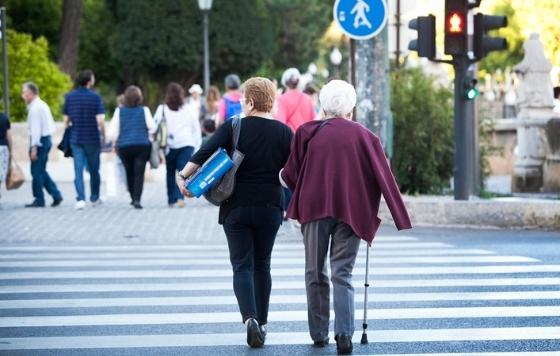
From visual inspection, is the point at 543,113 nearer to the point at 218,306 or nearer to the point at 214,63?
the point at 218,306

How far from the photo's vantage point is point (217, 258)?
13.5m

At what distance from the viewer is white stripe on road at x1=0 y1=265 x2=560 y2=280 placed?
1208cm

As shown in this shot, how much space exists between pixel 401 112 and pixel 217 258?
6.67 metres

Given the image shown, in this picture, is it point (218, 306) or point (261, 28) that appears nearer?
point (218, 306)

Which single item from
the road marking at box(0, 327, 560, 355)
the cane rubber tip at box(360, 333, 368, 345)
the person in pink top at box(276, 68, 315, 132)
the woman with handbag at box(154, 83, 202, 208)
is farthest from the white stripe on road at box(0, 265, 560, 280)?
the woman with handbag at box(154, 83, 202, 208)

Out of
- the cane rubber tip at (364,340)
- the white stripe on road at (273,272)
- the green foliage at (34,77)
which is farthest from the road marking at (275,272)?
the green foliage at (34,77)

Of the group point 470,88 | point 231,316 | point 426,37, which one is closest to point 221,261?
point 231,316

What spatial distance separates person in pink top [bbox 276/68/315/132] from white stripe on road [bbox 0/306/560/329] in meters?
6.50

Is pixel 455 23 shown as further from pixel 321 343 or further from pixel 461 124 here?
pixel 321 343

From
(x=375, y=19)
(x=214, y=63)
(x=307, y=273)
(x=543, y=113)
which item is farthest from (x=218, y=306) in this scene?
(x=214, y=63)

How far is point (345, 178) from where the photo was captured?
8.08m

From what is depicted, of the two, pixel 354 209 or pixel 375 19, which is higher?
pixel 375 19

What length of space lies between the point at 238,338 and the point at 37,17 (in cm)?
4271

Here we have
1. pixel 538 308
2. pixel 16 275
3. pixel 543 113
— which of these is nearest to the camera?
pixel 538 308
